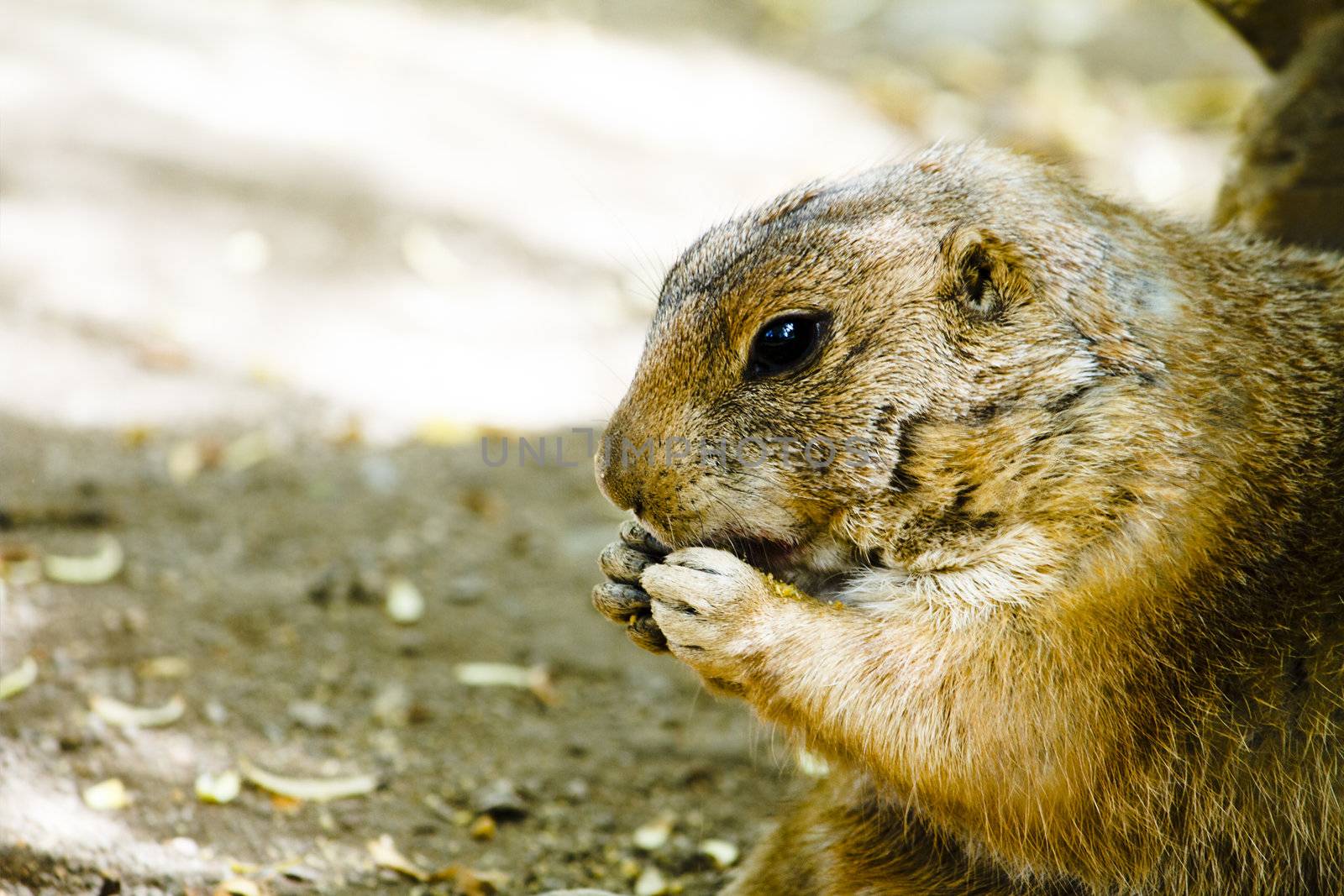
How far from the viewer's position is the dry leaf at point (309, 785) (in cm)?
365

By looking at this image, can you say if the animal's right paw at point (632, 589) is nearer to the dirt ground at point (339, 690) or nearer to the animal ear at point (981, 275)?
the dirt ground at point (339, 690)

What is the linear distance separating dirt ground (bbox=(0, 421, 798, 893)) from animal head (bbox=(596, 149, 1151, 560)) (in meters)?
0.88

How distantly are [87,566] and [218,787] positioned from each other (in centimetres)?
122

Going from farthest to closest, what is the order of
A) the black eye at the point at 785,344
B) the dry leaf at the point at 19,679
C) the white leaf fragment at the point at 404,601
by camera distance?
the white leaf fragment at the point at 404,601 < the dry leaf at the point at 19,679 < the black eye at the point at 785,344

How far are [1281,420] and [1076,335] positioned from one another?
1.64 feet

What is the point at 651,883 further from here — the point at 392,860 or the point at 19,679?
the point at 19,679

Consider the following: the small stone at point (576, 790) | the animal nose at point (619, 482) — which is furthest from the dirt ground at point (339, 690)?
the animal nose at point (619, 482)

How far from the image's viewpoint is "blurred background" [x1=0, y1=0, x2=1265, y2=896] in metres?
3.70

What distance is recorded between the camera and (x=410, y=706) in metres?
4.21

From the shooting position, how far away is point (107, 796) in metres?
3.38

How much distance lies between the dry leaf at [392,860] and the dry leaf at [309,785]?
9.3 inches

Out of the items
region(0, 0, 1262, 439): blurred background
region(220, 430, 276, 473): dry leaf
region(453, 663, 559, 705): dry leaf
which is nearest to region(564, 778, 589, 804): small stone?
region(453, 663, 559, 705): dry leaf

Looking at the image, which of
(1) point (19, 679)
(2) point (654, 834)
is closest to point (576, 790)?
(2) point (654, 834)

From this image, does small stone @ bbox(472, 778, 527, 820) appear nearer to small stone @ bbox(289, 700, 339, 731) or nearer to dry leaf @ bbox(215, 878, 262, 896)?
small stone @ bbox(289, 700, 339, 731)
